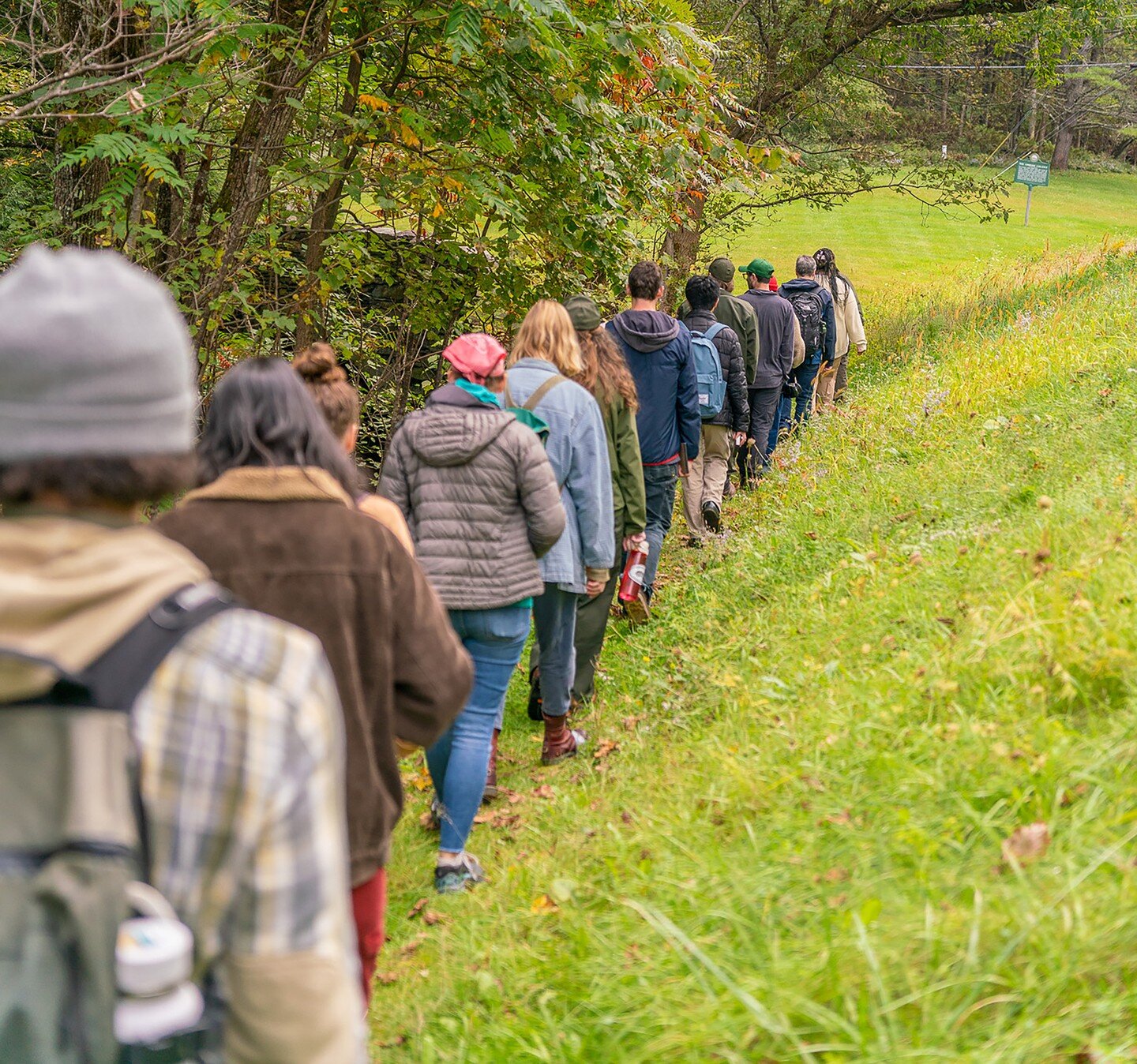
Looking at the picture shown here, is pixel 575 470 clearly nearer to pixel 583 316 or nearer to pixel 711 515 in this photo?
pixel 583 316

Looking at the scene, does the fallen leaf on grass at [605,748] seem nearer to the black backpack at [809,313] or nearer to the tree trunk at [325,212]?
the tree trunk at [325,212]

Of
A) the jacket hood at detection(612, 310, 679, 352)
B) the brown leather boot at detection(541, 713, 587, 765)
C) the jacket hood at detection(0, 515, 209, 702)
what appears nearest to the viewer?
the jacket hood at detection(0, 515, 209, 702)

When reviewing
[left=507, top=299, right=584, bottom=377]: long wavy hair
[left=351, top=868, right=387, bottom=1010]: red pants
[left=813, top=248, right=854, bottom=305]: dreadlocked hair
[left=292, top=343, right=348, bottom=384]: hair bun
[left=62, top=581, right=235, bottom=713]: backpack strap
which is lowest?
[left=351, top=868, right=387, bottom=1010]: red pants

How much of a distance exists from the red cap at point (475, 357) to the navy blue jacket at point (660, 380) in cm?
259

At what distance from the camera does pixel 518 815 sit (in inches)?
202

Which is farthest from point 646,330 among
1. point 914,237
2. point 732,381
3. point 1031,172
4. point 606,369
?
point 914,237

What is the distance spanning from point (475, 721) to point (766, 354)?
6.49 metres

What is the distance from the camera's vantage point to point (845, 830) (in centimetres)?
328

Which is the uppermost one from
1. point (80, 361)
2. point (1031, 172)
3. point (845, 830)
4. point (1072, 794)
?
point (1031, 172)

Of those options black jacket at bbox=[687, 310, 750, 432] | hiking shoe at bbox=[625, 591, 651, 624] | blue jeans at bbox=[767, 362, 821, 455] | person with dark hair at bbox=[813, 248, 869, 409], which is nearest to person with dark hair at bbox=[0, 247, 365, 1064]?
hiking shoe at bbox=[625, 591, 651, 624]

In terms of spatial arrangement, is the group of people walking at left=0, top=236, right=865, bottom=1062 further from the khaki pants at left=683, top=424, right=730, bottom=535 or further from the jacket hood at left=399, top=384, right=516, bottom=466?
the khaki pants at left=683, top=424, right=730, bottom=535

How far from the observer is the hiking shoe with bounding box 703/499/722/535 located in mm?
9242

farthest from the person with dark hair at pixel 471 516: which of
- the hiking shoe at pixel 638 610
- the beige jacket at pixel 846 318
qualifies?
the beige jacket at pixel 846 318

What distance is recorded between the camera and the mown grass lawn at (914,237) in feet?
86.8
